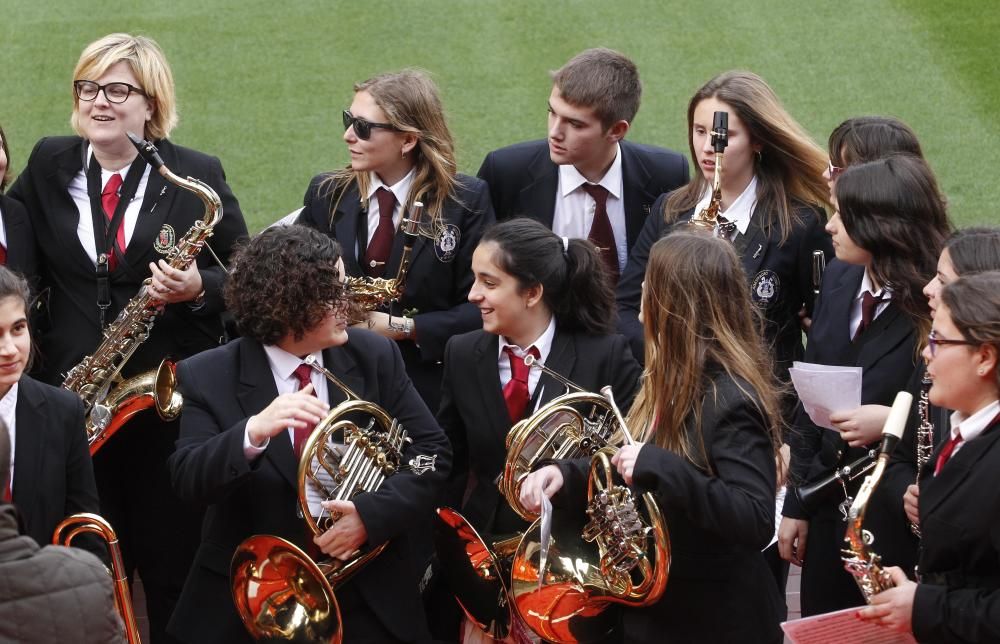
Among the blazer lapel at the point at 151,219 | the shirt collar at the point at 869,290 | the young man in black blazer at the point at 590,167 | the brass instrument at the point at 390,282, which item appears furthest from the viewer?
the young man in black blazer at the point at 590,167

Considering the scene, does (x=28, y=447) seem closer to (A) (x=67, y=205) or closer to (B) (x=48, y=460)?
(B) (x=48, y=460)

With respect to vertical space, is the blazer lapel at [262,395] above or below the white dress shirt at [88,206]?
below

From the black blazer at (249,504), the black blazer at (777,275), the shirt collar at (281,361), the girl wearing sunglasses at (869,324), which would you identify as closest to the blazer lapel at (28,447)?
the black blazer at (249,504)

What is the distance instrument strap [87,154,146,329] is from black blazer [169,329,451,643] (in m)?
1.46

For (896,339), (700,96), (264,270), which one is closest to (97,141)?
(264,270)

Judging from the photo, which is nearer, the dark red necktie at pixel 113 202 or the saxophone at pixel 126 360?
the saxophone at pixel 126 360

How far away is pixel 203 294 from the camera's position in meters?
6.62

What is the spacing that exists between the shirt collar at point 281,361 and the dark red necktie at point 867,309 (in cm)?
219

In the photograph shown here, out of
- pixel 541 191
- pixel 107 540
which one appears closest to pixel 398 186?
pixel 541 191

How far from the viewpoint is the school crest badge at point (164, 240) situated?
655 cm

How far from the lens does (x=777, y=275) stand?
21.5 ft

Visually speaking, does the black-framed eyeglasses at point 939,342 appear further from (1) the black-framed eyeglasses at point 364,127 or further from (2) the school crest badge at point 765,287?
(1) the black-framed eyeglasses at point 364,127

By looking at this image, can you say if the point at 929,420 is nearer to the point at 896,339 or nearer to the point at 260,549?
the point at 896,339

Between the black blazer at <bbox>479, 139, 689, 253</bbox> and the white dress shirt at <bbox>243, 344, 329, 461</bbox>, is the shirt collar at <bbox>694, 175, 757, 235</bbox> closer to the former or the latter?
the black blazer at <bbox>479, 139, 689, 253</bbox>
